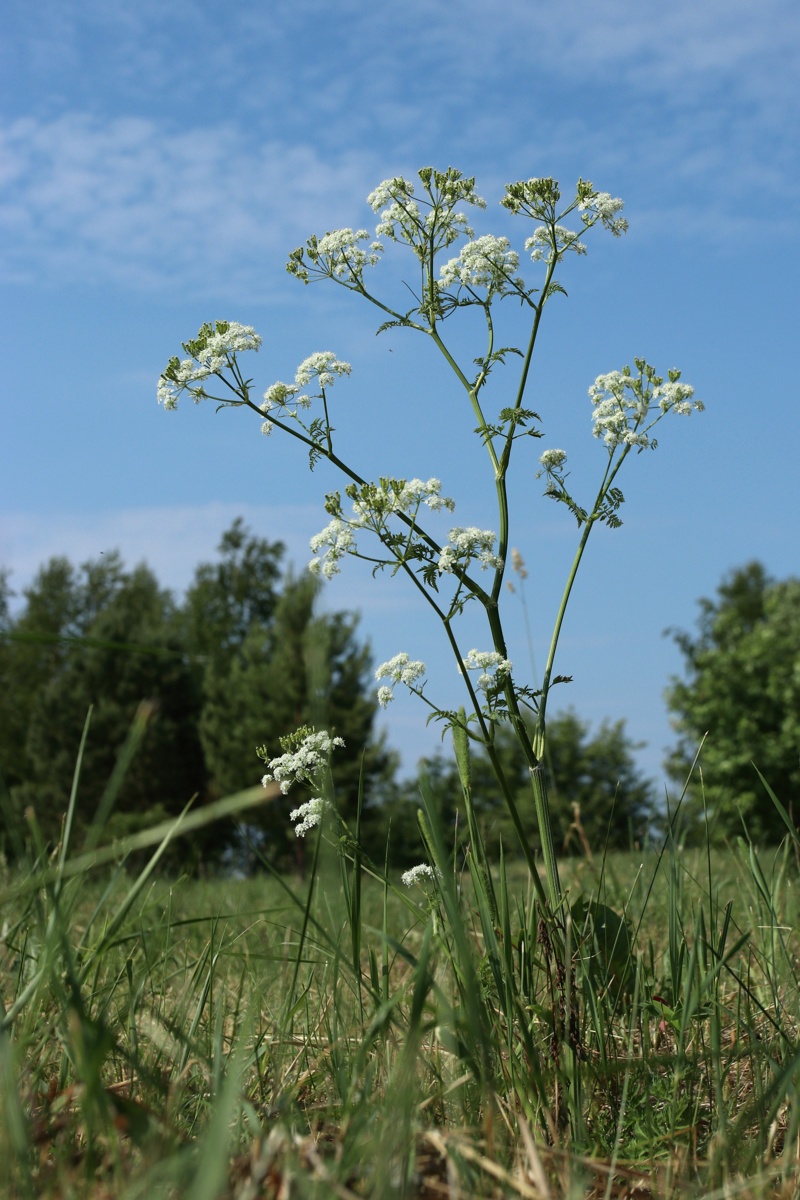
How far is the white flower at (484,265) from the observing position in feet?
9.71

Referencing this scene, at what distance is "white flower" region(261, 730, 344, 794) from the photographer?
8.31ft

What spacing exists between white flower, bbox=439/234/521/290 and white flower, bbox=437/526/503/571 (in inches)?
33.5

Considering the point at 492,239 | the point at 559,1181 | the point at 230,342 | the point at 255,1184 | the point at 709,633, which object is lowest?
the point at 559,1181

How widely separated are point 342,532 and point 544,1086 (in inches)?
54.0

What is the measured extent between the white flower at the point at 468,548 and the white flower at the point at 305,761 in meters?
0.53

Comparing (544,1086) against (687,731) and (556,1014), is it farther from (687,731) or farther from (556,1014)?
(687,731)

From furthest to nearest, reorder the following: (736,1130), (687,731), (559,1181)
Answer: (687,731)
(736,1130)
(559,1181)

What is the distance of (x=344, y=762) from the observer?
3123cm

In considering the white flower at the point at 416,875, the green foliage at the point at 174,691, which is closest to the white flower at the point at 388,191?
the white flower at the point at 416,875

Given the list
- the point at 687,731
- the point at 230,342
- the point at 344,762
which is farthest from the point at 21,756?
the point at 230,342

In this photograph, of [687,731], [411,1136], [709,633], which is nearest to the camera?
[411,1136]

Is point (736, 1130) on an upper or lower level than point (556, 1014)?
lower

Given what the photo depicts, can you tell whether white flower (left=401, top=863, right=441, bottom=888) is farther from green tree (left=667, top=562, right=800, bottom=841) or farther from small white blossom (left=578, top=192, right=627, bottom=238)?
green tree (left=667, top=562, right=800, bottom=841)

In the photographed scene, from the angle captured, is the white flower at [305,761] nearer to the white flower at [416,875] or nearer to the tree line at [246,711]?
the white flower at [416,875]
